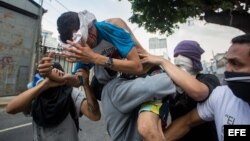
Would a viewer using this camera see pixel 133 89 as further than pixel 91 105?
No

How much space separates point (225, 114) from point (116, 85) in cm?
73

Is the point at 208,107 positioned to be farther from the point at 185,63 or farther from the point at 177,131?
the point at 185,63

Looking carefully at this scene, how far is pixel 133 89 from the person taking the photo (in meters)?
2.00

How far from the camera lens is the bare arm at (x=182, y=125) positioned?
215 cm

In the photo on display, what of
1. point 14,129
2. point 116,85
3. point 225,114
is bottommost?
point 14,129

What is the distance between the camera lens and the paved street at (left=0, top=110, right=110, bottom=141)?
22.1 ft

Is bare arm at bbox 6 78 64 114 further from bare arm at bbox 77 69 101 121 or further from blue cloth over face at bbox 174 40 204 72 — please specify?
blue cloth over face at bbox 174 40 204 72

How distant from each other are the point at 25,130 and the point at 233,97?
6.35m

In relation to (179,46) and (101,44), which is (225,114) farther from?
(101,44)

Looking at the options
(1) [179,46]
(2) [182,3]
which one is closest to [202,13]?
(2) [182,3]

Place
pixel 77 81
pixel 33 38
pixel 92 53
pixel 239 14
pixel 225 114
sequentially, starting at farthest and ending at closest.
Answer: pixel 33 38, pixel 239 14, pixel 77 81, pixel 92 53, pixel 225 114

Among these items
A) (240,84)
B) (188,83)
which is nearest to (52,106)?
(188,83)

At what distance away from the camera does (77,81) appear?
2.50 m

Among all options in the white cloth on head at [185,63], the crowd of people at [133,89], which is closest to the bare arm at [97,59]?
the crowd of people at [133,89]
